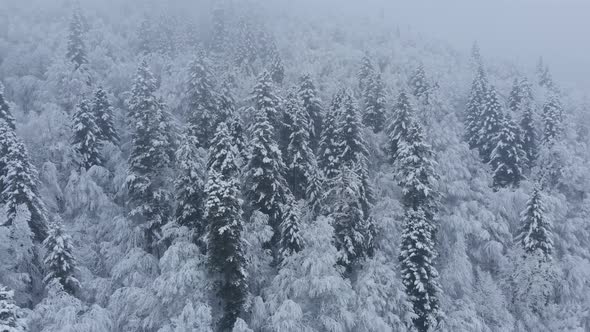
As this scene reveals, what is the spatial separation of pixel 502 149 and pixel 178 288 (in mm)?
34237

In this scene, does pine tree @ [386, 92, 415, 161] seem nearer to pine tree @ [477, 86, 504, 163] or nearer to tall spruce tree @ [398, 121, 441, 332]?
tall spruce tree @ [398, 121, 441, 332]

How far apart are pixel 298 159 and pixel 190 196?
9277 millimetres

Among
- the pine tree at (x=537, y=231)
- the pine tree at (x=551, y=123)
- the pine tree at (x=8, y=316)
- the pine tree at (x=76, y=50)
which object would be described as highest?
the pine tree at (x=76, y=50)

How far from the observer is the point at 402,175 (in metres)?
35.2

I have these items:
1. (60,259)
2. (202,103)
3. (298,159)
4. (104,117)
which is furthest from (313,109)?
(60,259)

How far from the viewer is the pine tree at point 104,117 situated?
1550 inches

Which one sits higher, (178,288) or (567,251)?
(178,288)

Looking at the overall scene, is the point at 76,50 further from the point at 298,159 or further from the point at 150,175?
the point at 298,159

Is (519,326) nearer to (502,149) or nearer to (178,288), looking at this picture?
(502,149)

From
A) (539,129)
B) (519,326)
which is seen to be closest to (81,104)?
(519,326)

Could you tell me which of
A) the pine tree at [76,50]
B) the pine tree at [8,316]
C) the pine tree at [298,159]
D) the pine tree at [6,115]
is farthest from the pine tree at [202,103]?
the pine tree at [8,316]

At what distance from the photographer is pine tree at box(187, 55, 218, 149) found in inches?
1463

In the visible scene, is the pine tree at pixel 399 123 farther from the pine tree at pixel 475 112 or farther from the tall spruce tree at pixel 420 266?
the pine tree at pixel 475 112

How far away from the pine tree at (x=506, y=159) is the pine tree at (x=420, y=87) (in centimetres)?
878
